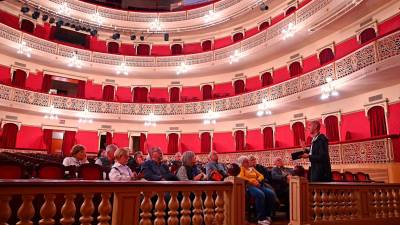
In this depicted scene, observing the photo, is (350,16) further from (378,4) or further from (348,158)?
(348,158)

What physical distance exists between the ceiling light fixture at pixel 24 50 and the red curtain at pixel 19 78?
3.70 ft

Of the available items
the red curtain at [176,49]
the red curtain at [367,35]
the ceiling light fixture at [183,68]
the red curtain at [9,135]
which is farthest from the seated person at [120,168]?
the red curtain at [176,49]

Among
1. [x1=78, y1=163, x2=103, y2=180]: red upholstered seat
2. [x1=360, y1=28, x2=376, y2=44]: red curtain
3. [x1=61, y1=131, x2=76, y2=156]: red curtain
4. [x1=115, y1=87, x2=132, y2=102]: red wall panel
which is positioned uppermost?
[x1=360, y1=28, x2=376, y2=44]: red curtain

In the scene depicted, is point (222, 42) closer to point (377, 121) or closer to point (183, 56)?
point (183, 56)

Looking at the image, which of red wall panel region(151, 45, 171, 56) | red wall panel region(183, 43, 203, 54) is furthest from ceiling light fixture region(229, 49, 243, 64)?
red wall panel region(151, 45, 171, 56)

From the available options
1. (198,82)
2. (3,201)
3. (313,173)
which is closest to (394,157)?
(313,173)

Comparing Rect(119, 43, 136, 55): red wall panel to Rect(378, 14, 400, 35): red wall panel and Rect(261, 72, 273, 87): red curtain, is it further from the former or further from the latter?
Rect(378, 14, 400, 35): red wall panel

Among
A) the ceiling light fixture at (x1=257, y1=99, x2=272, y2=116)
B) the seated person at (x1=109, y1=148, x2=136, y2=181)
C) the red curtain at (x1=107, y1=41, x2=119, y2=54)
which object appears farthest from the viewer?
the red curtain at (x1=107, y1=41, x2=119, y2=54)

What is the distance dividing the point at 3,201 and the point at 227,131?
15.3 metres

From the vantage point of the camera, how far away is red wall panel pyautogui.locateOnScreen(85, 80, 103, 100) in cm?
1811

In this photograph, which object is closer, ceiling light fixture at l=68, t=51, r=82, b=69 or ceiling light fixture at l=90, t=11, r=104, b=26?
ceiling light fixture at l=68, t=51, r=82, b=69

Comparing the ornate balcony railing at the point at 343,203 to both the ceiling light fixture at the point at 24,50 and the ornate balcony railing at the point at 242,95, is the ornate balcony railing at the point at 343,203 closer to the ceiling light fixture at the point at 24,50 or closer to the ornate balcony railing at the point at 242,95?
the ornate balcony railing at the point at 242,95

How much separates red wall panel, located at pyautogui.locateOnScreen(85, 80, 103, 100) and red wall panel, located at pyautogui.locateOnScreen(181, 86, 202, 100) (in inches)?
213

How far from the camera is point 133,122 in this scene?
1809cm
